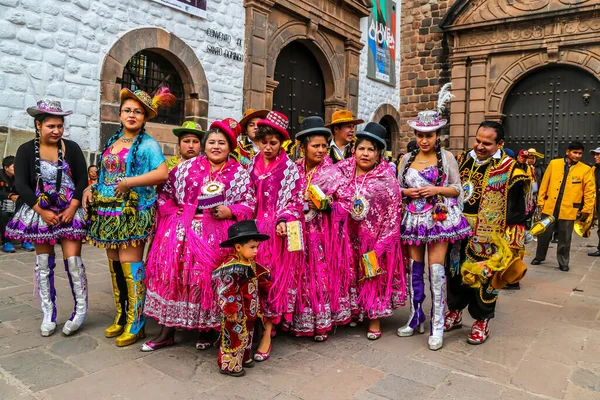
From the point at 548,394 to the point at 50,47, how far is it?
6.97m

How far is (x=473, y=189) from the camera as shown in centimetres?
406

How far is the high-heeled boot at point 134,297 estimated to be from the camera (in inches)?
141

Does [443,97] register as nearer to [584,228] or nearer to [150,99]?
[584,228]

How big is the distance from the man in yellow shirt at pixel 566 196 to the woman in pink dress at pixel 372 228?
4531mm

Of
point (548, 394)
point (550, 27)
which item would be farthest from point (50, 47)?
point (550, 27)

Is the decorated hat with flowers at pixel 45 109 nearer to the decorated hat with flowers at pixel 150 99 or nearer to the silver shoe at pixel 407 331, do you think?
the decorated hat with flowers at pixel 150 99

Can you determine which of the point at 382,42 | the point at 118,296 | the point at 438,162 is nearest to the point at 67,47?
the point at 118,296

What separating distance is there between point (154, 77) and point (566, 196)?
692 centimetres

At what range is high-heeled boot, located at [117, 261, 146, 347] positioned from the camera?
3586 millimetres

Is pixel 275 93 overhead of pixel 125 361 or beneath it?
overhead

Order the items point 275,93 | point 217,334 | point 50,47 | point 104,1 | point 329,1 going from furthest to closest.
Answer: point 329,1
point 275,93
point 104,1
point 50,47
point 217,334

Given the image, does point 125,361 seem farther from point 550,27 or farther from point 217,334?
point 550,27

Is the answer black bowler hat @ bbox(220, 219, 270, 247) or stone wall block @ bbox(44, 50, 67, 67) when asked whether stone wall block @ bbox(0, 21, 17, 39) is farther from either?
black bowler hat @ bbox(220, 219, 270, 247)

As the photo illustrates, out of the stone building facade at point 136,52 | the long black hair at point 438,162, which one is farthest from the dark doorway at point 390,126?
the long black hair at point 438,162
